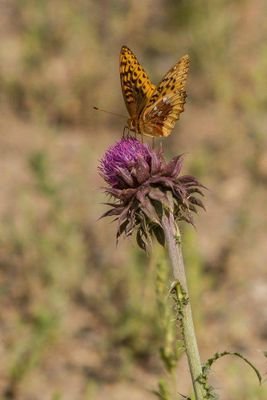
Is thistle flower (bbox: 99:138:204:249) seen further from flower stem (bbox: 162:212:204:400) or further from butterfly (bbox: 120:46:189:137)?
butterfly (bbox: 120:46:189:137)

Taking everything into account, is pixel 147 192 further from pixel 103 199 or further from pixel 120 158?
pixel 103 199

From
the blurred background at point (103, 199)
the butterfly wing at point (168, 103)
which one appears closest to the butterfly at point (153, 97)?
the butterfly wing at point (168, 103)

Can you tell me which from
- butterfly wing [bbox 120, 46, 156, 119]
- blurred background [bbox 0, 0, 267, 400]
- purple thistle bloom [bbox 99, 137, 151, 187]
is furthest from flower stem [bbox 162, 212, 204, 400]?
blurred background [bbox 0, 0, 267, 400]

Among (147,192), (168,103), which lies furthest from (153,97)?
(147,192)

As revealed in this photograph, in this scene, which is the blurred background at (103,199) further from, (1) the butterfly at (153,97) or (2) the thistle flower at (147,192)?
(2) the thistle flower at (147,192)

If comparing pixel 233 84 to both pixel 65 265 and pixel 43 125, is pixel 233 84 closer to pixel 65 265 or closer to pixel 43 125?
pixel 43 125
